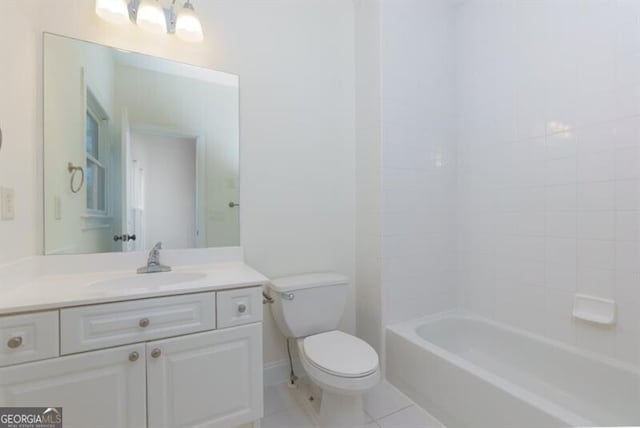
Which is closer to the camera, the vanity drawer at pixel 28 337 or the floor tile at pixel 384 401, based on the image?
the vanity drawer at pixel 28 337

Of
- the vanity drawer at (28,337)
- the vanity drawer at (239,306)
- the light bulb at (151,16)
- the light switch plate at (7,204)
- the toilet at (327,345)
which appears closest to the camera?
the vanity drawer at (28,337)

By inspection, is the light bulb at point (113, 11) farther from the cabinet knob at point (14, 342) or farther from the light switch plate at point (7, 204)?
the cabinet knob at point (14, 342)

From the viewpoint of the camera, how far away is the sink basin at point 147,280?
1317 millimetres

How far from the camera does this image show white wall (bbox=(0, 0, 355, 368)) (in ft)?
4.42

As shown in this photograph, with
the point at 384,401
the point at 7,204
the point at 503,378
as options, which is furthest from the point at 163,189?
the point at 503,378

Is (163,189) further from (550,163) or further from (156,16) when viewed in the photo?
(550,163)

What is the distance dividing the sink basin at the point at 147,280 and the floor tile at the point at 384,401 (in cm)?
116

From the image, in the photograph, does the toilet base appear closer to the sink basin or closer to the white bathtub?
the white bathtub

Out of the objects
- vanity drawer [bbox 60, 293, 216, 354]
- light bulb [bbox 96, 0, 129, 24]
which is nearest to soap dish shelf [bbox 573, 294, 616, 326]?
vanity drawer [bbox 60, 293, 216, 354]

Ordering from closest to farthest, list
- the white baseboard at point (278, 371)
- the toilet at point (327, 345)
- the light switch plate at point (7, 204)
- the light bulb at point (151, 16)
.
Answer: the light switch plate at point (7, 204) < the toilet at point (327, 345) < the light bulb at point (151, 16) < the white baseboard at point (278, 371)

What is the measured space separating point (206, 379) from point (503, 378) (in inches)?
59.9

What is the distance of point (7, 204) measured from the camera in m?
1.10

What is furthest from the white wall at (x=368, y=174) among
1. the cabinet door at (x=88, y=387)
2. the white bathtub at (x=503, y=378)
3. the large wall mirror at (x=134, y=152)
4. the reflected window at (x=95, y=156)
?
the reflected window at (x=95, y=156)

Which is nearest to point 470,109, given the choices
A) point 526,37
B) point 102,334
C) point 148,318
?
point 526,37
